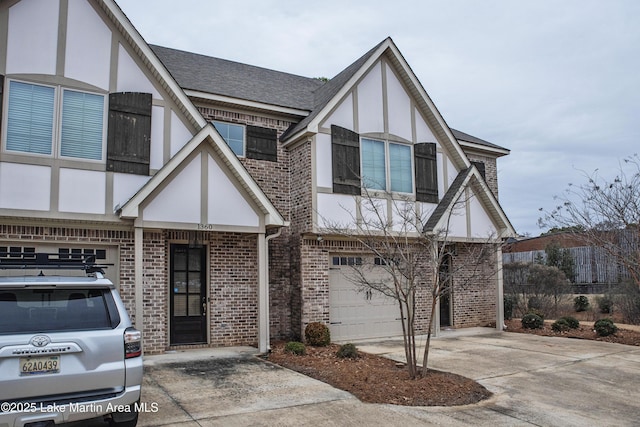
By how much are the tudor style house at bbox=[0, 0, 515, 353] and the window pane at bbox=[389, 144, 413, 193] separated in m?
0.04

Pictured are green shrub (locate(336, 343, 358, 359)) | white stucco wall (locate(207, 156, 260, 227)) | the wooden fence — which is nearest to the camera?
green shrub (locate(336, 343, 358, 359))

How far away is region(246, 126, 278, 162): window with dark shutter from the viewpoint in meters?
13.1

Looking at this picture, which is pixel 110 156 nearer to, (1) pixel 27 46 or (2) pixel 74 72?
(2) pixel 74 72

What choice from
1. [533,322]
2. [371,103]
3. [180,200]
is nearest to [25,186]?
[180,200]

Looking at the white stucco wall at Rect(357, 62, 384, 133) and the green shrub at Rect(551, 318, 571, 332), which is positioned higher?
the white stucco wall at Rect(357, 62, 384, 133)

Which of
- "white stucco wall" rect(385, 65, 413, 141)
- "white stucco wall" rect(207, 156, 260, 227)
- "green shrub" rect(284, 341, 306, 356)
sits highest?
"white stucco wall" rect(385, 65, 413, 141)

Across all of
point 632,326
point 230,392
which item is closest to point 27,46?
point 230,392

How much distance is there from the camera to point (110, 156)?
1041 centimetres

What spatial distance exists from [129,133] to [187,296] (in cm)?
389

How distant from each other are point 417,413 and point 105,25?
31.7 feet

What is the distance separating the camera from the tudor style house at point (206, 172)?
995 cm

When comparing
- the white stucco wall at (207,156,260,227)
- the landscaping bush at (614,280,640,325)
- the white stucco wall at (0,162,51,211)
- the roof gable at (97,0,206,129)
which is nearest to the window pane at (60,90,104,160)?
the white stucco wall at (0,162,51,211)

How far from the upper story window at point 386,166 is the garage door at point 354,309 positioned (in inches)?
85.8

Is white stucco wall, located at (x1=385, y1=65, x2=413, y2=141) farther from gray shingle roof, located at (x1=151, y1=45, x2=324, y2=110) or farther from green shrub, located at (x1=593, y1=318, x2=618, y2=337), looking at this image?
green shrub, located at (x1=593, y1=318, x2=618, y2=337)
